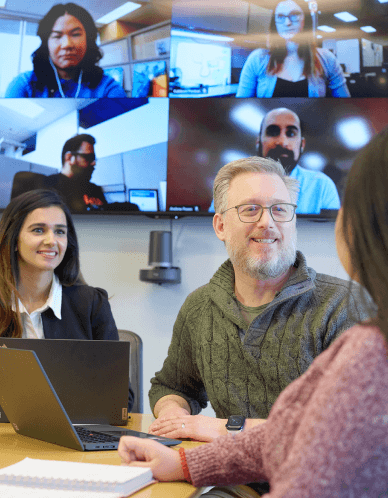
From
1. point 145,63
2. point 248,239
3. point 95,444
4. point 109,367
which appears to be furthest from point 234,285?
point 145,63

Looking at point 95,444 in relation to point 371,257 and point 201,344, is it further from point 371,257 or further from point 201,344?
point 371,257

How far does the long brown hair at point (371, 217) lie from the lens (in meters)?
0.68

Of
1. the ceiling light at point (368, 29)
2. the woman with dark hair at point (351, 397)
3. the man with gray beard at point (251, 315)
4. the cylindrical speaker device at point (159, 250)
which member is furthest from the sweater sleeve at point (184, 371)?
the ceiling light at point (368, 29)

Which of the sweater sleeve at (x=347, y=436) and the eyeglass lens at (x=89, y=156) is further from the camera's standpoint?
the eyeglass lens at (x=89, y=156)

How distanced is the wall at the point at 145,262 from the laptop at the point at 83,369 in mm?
1653

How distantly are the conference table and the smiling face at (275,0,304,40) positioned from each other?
2.28m

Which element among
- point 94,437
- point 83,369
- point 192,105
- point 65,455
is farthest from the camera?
point 192,105

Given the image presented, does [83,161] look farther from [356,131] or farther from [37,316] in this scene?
[356,131]

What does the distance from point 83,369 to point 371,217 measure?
35.5 inches

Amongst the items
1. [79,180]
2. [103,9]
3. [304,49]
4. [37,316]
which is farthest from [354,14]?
[37,316]

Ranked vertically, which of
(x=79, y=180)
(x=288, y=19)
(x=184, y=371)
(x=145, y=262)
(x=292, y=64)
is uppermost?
(x=288, y=19)

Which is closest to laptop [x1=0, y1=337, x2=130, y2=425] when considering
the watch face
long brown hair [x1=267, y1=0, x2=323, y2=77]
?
the watch face

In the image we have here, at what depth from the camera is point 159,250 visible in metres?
2.87

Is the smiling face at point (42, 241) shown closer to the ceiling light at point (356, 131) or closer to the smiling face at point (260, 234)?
the smiling face at point (260, 234)
